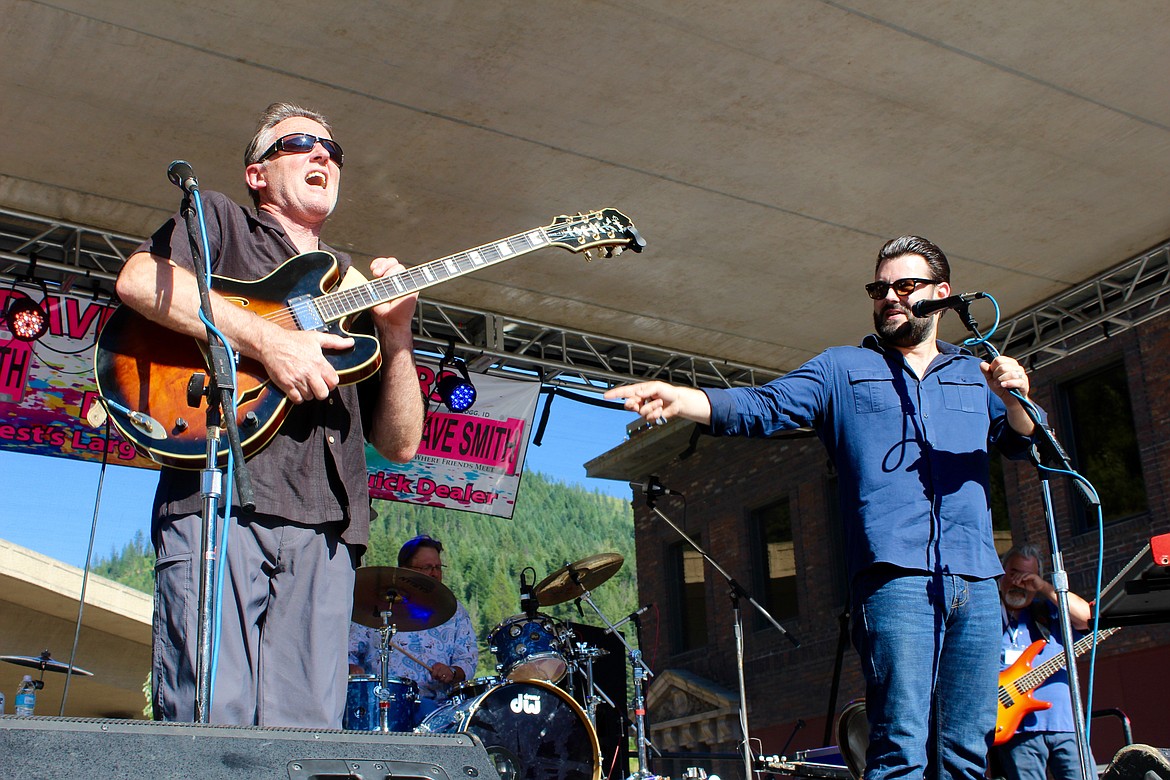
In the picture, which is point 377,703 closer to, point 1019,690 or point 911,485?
point 1019,690

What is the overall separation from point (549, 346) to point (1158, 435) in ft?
20.7

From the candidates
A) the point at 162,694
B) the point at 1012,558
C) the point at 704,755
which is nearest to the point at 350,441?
the point at 162,694

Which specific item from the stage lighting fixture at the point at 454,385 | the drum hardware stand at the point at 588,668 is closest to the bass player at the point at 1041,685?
the drum hardware stand at the point at 588,668

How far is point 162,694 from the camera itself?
2412 millimetres

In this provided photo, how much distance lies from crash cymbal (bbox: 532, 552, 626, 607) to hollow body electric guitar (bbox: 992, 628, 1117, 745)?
3.04 meters

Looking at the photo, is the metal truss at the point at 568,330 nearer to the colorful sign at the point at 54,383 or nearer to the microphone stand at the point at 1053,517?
the colorful sign at the point at 54,383

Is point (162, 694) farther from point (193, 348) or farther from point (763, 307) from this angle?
point (763, 307)

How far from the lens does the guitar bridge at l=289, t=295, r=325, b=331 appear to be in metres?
2.94

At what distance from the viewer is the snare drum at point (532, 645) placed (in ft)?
25.0

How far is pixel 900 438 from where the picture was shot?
10.2ft

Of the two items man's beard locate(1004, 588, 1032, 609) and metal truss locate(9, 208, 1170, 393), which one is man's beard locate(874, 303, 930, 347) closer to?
man's beard locate(1004, 588, 1032, 609)

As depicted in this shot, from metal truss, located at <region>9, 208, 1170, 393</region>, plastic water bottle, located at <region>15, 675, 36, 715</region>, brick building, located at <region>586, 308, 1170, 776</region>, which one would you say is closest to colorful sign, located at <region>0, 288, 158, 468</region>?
metal truss, located at <region>9, 208, 1170, 393</region>

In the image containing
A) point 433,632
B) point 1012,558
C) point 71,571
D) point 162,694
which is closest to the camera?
point 162,694

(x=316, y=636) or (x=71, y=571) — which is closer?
(x=316, y=636)
